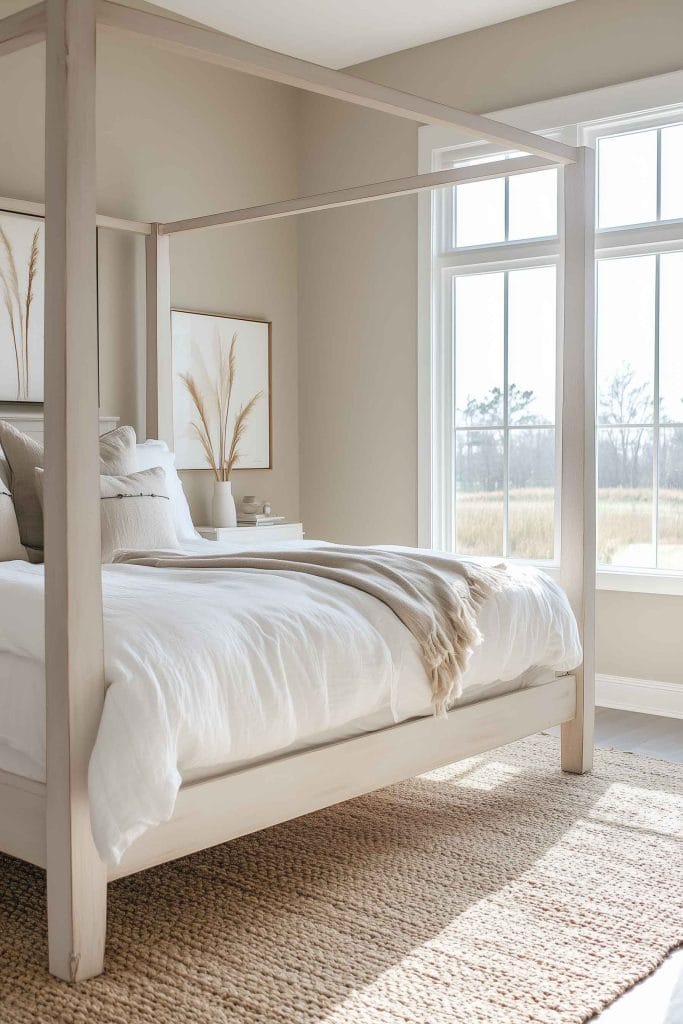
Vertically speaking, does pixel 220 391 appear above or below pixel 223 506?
above

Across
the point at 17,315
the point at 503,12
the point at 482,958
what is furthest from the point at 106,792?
the point at 503,12

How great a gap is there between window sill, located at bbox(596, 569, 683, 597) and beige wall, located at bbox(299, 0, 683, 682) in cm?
4

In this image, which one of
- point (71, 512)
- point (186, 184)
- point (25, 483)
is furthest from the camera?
point (186, 184)

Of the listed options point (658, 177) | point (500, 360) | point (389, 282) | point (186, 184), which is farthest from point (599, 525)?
point (186, 184)

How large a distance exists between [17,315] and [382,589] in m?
2.16

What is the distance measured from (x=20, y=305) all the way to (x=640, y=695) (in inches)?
117

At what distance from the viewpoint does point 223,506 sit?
507 centimetres

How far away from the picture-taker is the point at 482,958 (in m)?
2.32

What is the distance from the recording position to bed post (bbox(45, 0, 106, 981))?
217 centimetres

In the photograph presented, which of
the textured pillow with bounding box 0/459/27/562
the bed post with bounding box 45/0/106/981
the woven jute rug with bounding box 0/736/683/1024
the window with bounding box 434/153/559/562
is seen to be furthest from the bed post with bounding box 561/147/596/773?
the bed post with bounding box 45/0/106/981

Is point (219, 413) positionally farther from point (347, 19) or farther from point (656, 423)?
point (656, 423)

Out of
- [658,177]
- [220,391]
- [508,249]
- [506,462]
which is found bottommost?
[506,462]

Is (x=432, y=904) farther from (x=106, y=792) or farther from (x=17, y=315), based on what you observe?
(x=17, y=315)

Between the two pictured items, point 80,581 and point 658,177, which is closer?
point 80,581
